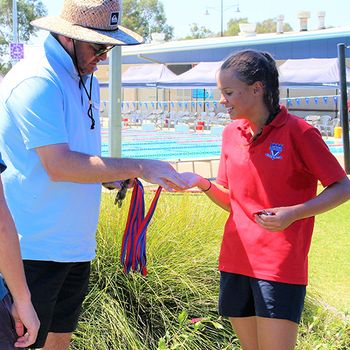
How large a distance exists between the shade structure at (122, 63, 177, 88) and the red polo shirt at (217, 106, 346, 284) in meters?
31.5

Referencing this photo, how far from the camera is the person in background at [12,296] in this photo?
2.10 metres

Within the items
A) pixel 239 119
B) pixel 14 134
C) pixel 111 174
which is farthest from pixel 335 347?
A: pixel 14 134

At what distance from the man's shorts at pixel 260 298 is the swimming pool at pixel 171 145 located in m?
16.2

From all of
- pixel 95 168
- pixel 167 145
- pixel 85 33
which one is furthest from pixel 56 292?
pixel 167 145

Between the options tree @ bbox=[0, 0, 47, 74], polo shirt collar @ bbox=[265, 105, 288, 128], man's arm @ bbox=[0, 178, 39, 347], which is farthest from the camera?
tree @ bbox=[0, 0, 47, 74]

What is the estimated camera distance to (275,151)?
2.90 meters

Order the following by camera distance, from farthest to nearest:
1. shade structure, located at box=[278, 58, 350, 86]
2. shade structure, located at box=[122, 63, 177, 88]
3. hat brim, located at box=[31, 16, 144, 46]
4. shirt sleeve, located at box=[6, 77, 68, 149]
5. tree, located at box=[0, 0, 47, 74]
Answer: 1. tree, located at box=[0, 0, 47, 74]
2. shade structure, located at box=[122, 63, 177, 88]
3. shade structure, located at box=[278, 58, 350, 86]
4. hat brim, located at box=[31, 16, 144, 46]
5. shirt sleeve, located at box=[6, 77, 68, 149]

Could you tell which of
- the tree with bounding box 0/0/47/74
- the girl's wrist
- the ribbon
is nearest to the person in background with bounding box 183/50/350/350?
the girl's wrist

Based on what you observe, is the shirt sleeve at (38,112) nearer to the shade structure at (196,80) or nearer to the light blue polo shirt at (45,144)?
the light blue polo shirt at (45,144)

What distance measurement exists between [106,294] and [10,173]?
1488 millimetres

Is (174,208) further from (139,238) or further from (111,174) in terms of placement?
(111,174)

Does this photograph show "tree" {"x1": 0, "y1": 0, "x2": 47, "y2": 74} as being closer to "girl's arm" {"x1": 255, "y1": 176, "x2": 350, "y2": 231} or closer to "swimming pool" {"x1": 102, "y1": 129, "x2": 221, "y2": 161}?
"swimming pool" {"x1": 102, "y1": 129, "x2": 221, "y2": 161}

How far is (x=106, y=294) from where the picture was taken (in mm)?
4188

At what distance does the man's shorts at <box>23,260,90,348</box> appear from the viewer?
9.75 ft
